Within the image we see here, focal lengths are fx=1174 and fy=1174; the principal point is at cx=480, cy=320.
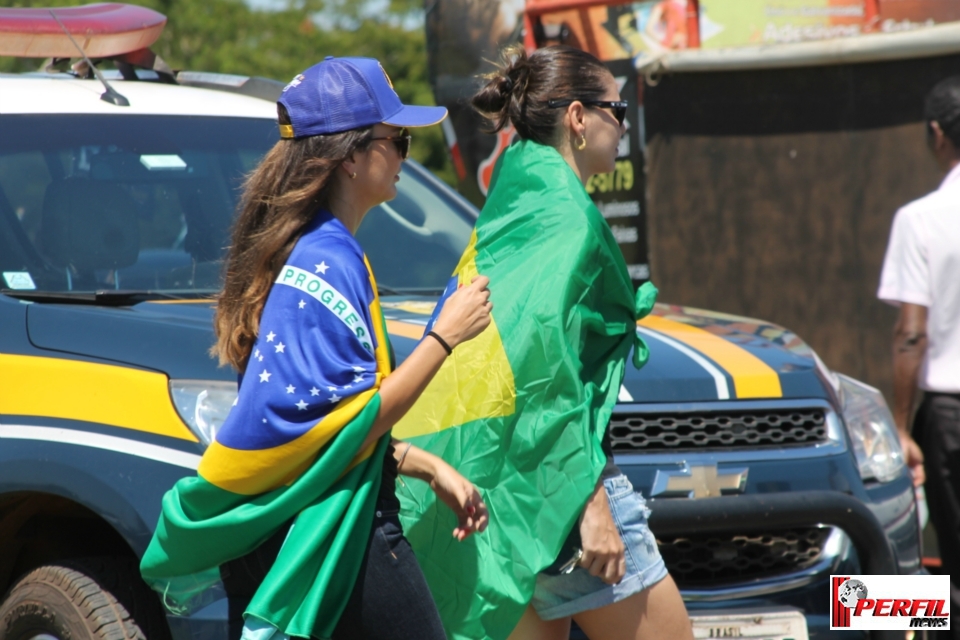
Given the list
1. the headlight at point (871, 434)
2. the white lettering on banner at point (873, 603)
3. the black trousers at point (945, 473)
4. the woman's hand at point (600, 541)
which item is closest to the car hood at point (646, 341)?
the headlight at point (871, 434)

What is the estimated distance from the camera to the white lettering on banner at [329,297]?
2102mm

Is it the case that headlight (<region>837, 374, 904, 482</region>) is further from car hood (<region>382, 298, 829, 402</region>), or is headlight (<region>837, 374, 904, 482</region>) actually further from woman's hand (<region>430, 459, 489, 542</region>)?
woman's hand (<region>430, 459, 489, 542</region>)

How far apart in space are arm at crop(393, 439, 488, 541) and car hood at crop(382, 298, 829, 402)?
89cm

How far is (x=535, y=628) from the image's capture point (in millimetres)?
2727

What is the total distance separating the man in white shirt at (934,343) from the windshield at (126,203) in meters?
1.62

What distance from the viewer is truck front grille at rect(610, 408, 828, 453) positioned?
11.4ft

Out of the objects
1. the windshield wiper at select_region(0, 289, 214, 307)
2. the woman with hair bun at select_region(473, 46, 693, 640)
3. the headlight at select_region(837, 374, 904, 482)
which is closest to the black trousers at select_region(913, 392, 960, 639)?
the headlight at select_region(837, 374, 904, 482)

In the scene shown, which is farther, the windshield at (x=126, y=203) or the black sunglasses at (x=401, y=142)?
the windshield at (x=126, y=203)

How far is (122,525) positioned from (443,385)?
0.89m

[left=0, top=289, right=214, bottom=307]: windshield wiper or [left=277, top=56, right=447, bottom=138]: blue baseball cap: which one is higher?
[left=277, top=56, right=447, bottom=138]: blue baseball cap

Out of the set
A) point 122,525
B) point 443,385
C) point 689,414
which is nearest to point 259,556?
point 443,385

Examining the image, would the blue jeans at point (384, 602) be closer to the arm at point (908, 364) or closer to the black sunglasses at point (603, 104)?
the black sunglasses at point (603, 104)

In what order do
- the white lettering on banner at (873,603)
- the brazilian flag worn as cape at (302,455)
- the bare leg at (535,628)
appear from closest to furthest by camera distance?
the brazilian flag worn as cape at (302,455) < the bare leg at (535,628) < the white lettering on banner at (873,603)

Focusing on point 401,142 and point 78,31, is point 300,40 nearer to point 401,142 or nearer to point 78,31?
point 78,31
